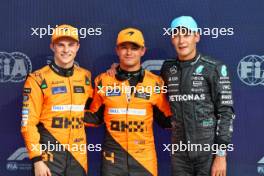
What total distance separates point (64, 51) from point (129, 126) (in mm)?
697

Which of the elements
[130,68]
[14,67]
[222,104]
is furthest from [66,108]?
[222,104]

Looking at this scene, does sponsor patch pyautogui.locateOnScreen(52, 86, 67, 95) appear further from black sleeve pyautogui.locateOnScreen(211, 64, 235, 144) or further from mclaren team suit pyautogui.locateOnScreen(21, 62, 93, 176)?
black sleeve pyautogui.locateOnScreen(211, 64, 235, 144)

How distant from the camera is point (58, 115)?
2.70 metres

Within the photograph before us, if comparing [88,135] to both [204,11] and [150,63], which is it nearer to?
[150,63]

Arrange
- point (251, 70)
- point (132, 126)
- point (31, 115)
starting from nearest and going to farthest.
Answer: point (31, 115)
point (132, 126)
point (251, 70)

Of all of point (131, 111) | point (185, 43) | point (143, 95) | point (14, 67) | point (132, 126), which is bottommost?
point (132, 126)

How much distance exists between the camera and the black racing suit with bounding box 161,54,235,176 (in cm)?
→ 267

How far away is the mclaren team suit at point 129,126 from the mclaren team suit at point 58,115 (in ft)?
0.63

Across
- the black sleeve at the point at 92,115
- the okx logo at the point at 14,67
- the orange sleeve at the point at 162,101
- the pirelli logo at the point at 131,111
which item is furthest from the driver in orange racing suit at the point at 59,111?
the okx logo at the point at 14,67

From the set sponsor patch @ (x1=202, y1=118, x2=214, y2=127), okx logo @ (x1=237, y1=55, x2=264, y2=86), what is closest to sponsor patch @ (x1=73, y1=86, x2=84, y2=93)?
sponsor patch @ (x1=202, y1=118, x2=214, y2=127)

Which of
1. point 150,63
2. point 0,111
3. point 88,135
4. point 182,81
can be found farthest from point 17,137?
point 182,81

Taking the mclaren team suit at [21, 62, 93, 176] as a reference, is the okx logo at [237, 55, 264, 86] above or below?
above

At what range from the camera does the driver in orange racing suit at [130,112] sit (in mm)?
2699

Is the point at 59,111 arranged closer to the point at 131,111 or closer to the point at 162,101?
the point at 131,111
